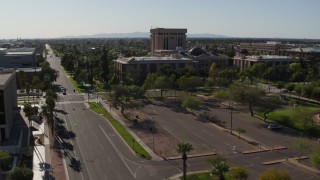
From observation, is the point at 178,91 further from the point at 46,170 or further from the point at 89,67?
the point at 46,170

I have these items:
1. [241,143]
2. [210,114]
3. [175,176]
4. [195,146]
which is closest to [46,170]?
[175,176]

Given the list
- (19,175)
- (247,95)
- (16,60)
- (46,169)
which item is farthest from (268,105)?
(16,60)

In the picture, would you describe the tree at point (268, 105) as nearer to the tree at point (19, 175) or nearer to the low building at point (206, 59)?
the tree at point (19, 175)

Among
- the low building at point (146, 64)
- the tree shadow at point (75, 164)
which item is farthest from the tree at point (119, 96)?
the low building at point (146, 64)

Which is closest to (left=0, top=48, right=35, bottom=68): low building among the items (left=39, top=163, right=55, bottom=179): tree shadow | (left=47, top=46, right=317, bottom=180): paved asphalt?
(left=47, top=46, right=317, bottom=180): paved asphalt

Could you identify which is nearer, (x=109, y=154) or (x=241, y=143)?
(x=109, y=154)

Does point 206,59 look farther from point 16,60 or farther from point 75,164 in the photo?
point 75,164

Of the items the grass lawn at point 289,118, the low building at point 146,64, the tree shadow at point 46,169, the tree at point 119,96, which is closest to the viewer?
the tree shadow at point 46,169

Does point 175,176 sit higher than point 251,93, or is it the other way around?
point 251,93
